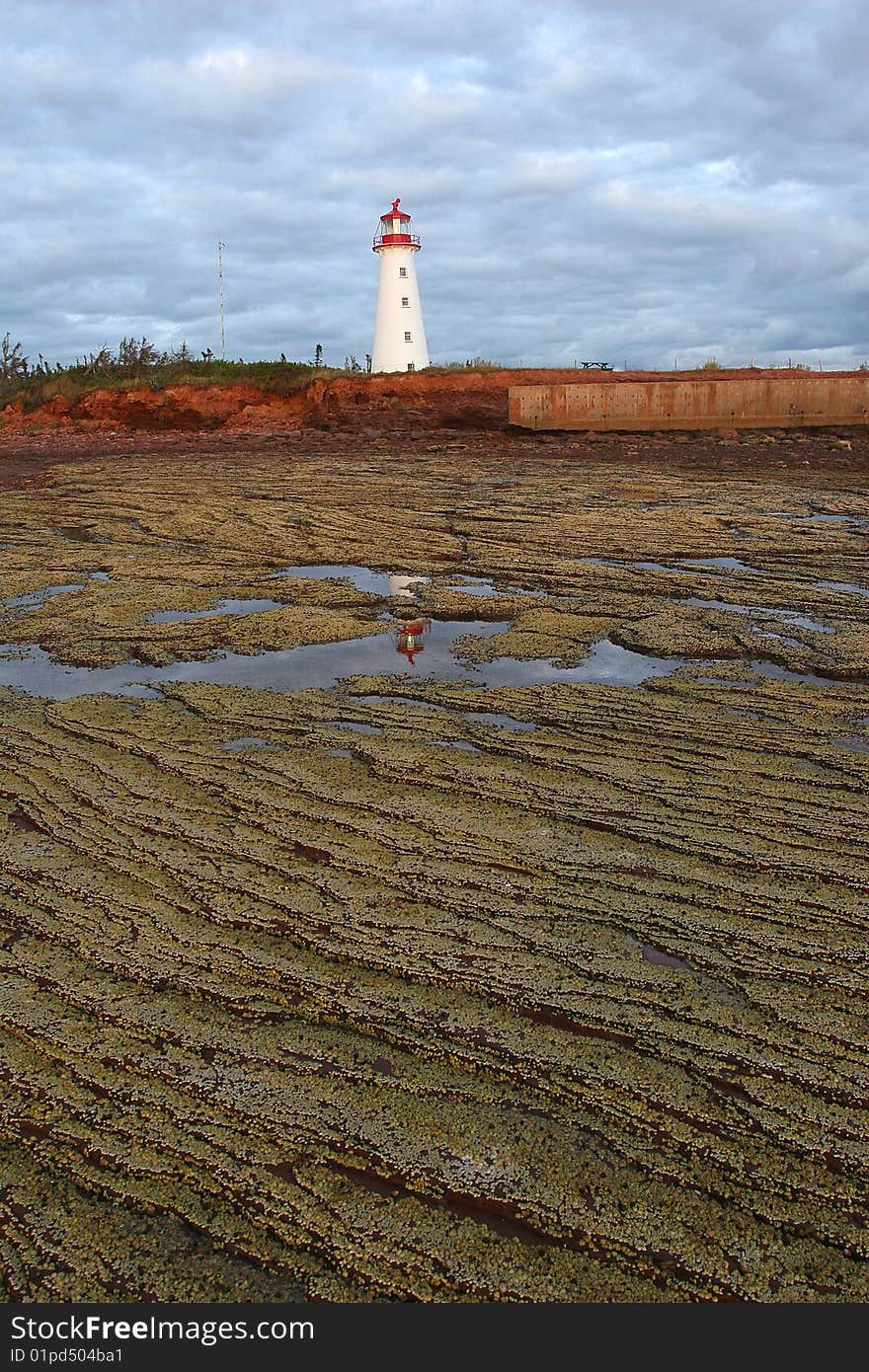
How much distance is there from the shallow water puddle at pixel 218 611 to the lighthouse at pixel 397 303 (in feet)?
87.5

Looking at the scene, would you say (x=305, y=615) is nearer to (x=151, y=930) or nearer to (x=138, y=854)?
(x=138, y=854)

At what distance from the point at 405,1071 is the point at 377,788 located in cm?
199

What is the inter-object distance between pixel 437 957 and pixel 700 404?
896 inches

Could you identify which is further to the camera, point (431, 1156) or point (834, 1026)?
point (834, 1026)

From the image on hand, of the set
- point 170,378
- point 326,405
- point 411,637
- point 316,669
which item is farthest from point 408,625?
point 170,378

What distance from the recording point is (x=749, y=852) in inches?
162

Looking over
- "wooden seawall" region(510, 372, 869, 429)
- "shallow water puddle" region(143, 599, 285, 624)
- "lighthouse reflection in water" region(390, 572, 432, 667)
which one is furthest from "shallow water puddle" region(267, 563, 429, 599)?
"wooden seawall" region(510, 372, 869, 429)

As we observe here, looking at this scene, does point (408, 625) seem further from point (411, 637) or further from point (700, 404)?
point (700, 404)

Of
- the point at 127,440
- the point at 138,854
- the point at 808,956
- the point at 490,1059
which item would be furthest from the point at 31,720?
the point at 127,440

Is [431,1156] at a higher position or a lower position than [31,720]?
lower

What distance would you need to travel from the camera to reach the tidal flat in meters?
2.38

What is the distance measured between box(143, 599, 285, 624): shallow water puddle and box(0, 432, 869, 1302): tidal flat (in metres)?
0.19

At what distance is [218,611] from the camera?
333 inches

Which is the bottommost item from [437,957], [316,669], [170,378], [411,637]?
[437,957]
